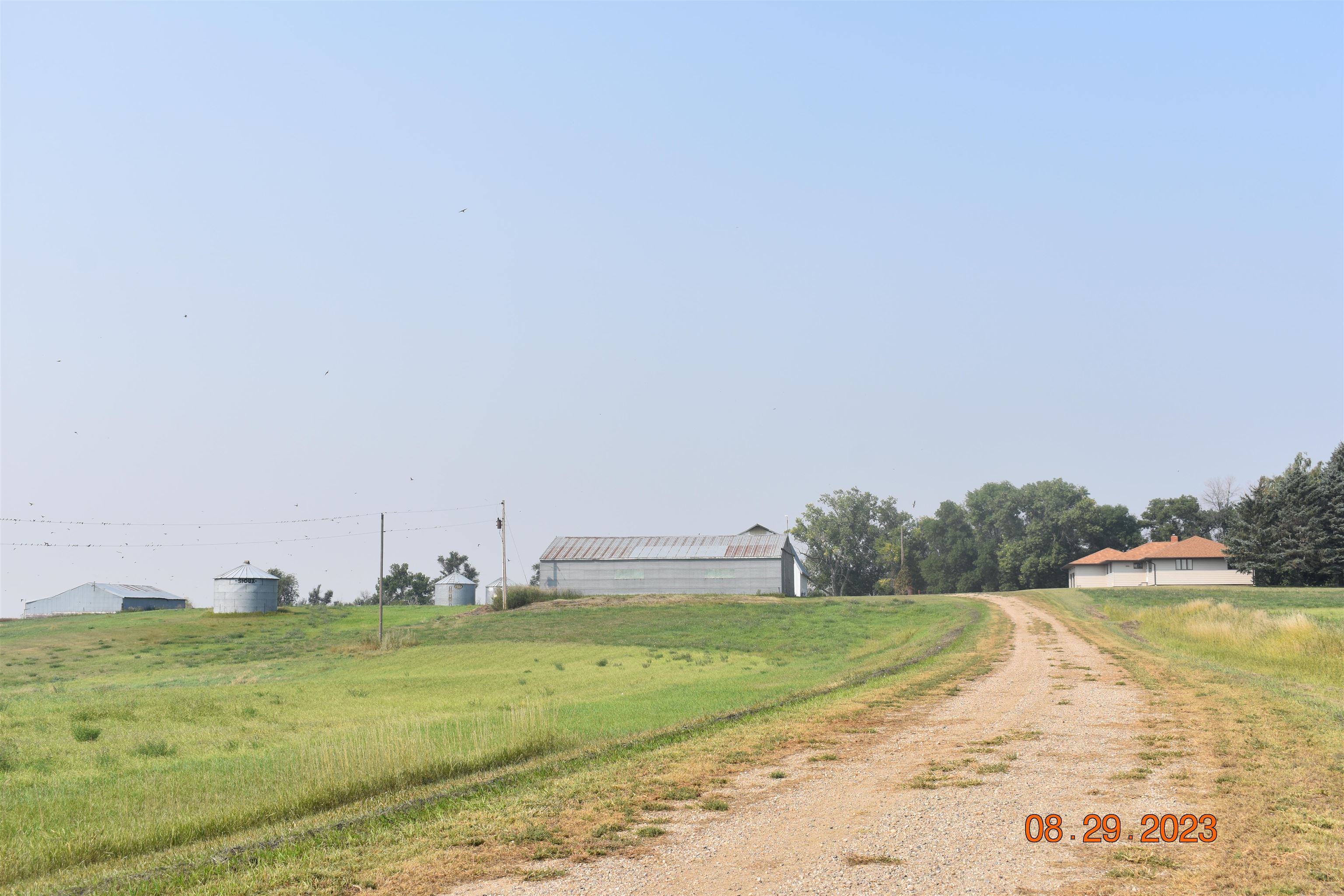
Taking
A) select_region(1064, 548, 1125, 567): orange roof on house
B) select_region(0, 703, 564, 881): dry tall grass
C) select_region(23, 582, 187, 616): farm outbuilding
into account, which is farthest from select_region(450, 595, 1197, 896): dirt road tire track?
select_region(23, 582, 187, 616): farm outbuilding

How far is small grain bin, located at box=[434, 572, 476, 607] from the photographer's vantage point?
11138 cm

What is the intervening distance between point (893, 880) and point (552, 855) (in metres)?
3.13

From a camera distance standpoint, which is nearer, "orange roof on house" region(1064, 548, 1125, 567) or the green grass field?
the green grass field

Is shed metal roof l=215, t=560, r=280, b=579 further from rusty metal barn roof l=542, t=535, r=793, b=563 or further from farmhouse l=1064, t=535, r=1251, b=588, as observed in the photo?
farmhouse l=1064, t=535, r=1251, b=588

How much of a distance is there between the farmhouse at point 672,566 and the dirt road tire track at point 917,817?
221ft

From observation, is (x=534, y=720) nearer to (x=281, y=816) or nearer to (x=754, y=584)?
(x=281, y=816)

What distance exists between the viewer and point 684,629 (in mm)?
52844

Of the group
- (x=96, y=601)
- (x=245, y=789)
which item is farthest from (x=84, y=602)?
(x=245, y=789)

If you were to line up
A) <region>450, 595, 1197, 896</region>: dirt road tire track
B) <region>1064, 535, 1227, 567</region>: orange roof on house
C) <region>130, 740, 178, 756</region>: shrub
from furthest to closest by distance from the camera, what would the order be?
<region>1064, 535, 1227, 567</region>: orange roof on house → <region>130, 740, 178, 756</region>: shrub → <region>450, 595, 1197, 896</region>: dirt road tire track

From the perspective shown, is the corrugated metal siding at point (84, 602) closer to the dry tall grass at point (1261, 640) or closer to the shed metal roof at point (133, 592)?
the shed metal roof at point (133, 592)

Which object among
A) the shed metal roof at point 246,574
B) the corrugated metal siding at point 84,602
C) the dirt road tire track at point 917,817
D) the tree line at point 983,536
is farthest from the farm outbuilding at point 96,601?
the dirt road tire track at point 917,817

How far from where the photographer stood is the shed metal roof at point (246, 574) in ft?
294

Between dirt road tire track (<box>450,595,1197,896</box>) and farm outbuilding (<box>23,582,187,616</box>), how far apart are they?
11959cm

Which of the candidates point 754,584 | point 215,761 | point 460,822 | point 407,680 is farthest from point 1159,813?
point 754,584
